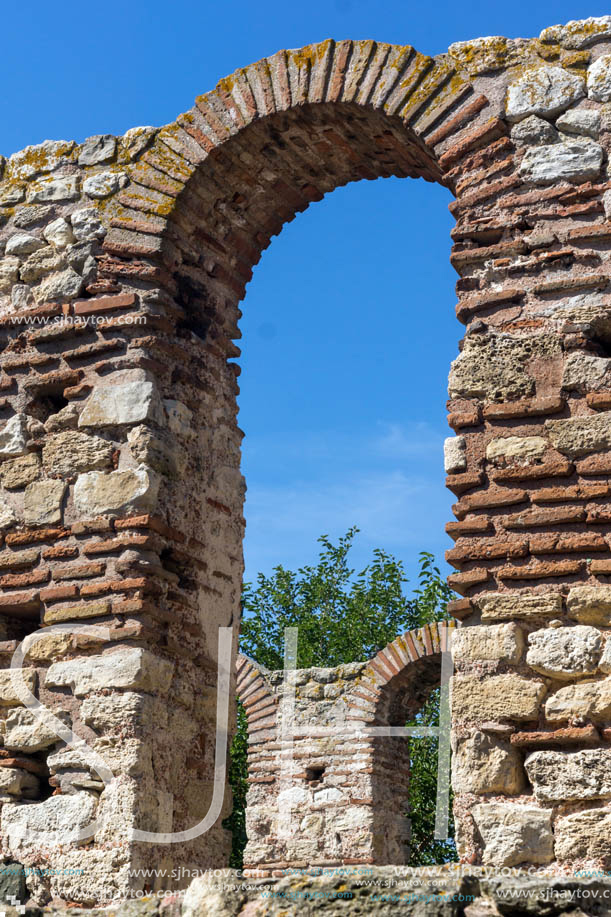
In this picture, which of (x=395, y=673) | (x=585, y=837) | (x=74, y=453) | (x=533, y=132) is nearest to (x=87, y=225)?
(x=74, y=453)

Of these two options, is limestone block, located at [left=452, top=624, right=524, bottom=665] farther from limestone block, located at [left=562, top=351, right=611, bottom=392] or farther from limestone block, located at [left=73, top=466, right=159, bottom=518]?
limestone block, located at [left=73, top=466, right=159, bottom=518]

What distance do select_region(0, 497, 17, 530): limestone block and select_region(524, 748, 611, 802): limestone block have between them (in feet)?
8.36

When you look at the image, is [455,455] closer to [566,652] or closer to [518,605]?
[518,605]

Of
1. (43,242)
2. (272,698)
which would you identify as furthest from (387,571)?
(43,242)

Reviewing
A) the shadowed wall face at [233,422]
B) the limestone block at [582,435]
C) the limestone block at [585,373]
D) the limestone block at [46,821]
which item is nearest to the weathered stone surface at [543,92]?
the shadowed wall face at [233,422]

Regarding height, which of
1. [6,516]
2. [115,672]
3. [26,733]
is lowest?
[26,733]

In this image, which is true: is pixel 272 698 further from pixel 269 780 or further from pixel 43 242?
pixel 43 242

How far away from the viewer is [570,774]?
3.75m

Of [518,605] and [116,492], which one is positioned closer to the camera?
[518,605]

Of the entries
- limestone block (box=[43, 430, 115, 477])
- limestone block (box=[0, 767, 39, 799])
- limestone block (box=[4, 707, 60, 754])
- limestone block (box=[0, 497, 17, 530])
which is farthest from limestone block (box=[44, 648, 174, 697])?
limestone block (box=[43, 430, 115, 477])

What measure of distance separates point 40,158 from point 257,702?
6.55m

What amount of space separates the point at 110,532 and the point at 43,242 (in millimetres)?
1617

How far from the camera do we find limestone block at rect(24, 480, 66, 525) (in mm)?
4938

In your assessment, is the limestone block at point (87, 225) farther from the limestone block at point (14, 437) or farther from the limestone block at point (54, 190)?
the limestone block at point (14, 437)
